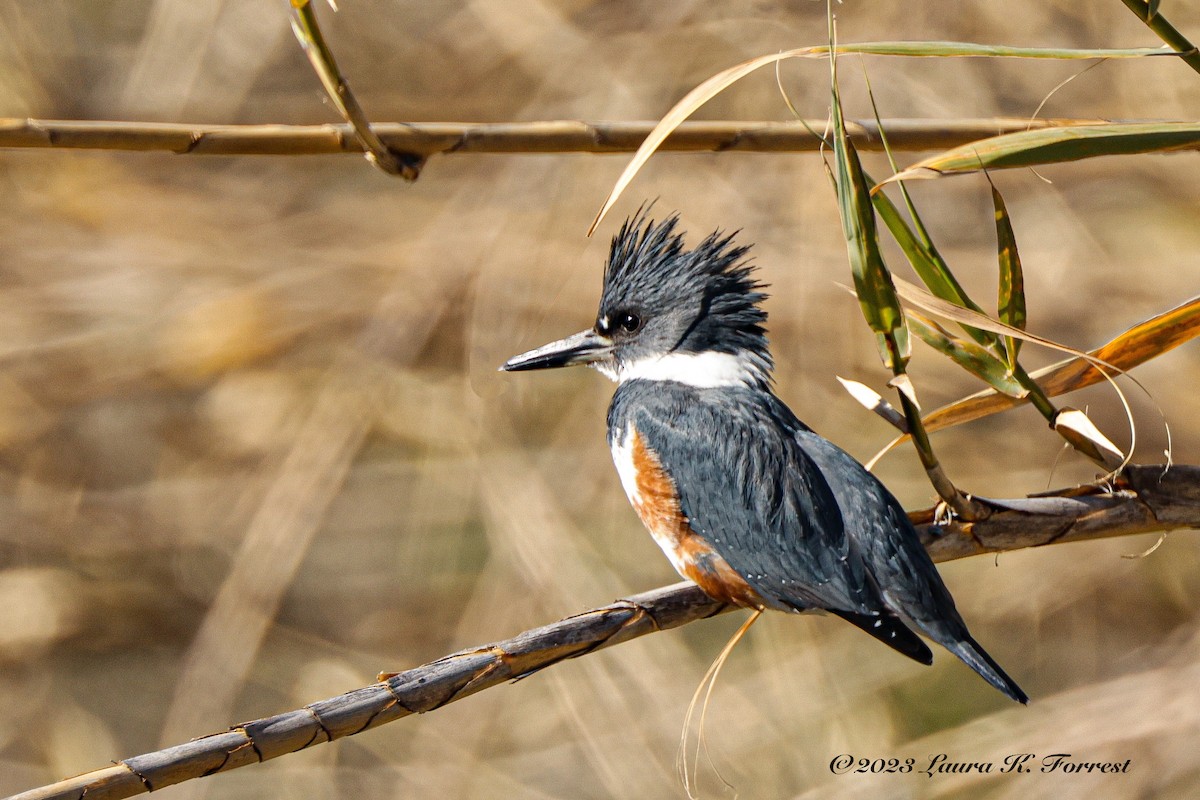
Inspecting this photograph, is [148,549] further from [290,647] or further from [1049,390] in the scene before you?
[1049,390]

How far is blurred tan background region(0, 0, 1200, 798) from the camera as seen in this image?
322 centimetres

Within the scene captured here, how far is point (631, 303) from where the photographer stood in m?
2.19

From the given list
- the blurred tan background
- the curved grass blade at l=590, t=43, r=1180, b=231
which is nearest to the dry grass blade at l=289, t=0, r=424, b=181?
the curved grass blade at l=590, t=43, r=1180, b=231

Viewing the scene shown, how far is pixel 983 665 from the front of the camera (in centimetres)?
161

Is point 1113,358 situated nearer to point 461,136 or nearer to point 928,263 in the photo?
point 928,263

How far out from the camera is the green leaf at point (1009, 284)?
1425mm

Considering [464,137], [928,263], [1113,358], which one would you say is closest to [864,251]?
[928,263]

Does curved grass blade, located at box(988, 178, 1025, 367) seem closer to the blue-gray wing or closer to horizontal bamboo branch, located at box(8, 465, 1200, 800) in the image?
horizontal bamboo branch, located at box(8, 465, 1200, 800)

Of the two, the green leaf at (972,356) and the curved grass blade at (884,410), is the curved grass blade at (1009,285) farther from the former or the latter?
the curved grass blade at (884,410)

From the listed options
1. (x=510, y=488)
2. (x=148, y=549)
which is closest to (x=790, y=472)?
(x=510, y=488)

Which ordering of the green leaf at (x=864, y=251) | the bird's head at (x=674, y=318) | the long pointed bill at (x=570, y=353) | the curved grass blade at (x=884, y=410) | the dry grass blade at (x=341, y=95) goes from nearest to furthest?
the green leaf at (x=864, y=251) < the curved grass blade at (x=884, y=410) < the dry grass blade at (x=341, y=95) < the bird's head at (x=674, y=318) < the long pointed bill at (x=570, y=353)

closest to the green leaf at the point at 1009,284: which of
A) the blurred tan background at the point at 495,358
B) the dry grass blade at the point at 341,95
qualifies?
the dry grass blade at the point at 341,95

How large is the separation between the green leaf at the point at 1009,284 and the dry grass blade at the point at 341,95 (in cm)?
88

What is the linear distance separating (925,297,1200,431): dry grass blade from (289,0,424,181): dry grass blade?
2.92 feet
